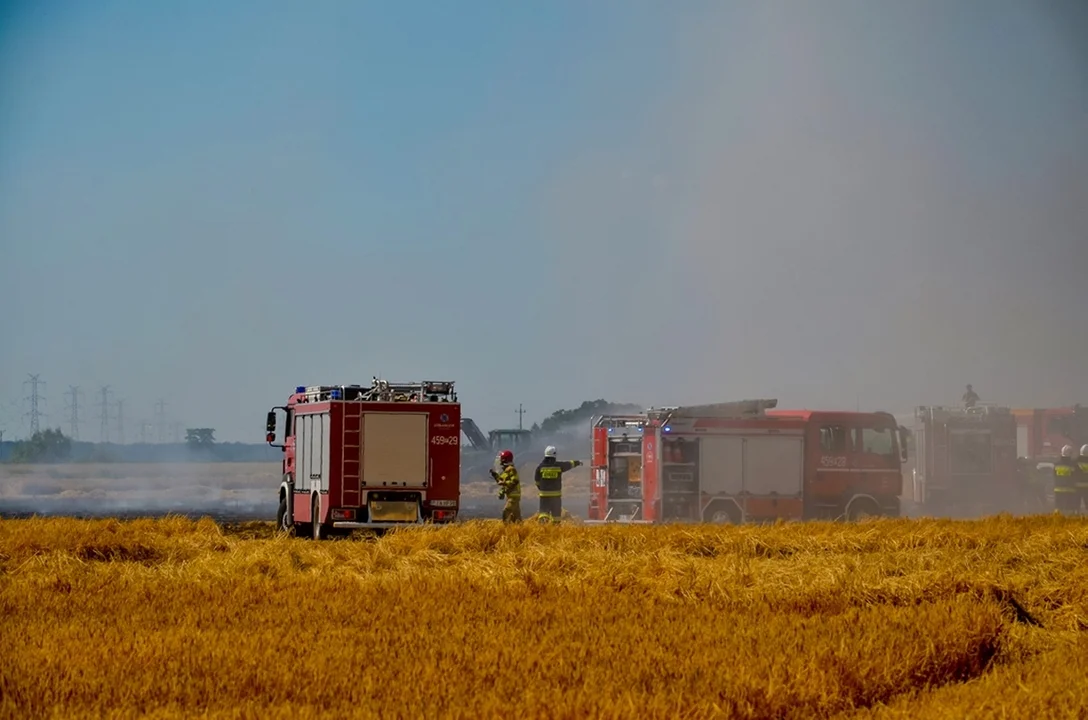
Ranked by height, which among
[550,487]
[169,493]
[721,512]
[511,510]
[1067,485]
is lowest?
[169,493]

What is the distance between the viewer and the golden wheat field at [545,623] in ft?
31.1

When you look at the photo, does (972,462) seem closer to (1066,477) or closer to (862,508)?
(1066,477)

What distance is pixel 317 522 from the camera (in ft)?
84.9

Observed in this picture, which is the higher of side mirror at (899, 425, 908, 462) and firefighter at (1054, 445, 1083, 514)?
side mirror at (899, 425, 908, 462)

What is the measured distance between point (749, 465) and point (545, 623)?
20.6 meters

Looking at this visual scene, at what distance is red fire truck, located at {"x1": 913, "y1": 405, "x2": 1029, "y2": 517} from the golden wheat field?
62.5 feet

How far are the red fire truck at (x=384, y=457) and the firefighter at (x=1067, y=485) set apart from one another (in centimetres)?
2061

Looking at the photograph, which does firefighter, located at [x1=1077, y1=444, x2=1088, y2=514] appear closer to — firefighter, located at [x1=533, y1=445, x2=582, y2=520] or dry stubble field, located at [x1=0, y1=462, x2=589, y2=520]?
firefighter, located at [x1=533, y1=445, x2=582, y2=520]

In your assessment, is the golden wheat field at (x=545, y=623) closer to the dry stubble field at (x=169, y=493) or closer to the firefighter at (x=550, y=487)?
the firefighter at (x=550, y=487)

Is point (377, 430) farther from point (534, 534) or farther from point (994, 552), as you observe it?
point (994, 552)

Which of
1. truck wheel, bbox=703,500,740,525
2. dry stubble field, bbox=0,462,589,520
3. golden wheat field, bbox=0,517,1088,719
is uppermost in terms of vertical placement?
golden wheat field, bbox=0,517,1088,719

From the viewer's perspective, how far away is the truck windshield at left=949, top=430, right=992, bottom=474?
4041 cm

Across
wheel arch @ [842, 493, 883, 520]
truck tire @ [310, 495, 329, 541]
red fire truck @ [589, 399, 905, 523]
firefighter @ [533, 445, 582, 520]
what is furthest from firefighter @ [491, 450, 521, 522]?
wheel arch @ [842, 493, 883, 520]

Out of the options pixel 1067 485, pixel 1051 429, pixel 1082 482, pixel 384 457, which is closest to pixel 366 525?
pixel 384 457
